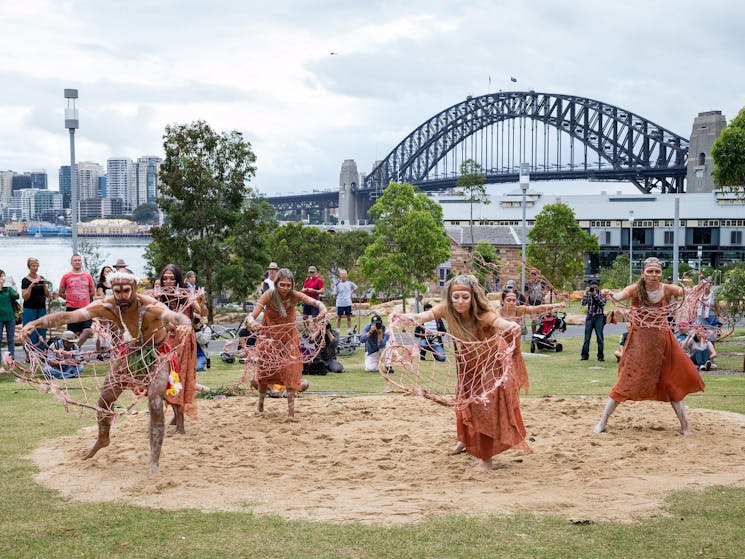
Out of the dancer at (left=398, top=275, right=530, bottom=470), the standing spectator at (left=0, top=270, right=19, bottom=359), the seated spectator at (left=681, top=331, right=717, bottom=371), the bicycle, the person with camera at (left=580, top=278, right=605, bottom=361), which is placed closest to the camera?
the dancer at (left=398, top=275, right=530, bottom=470)

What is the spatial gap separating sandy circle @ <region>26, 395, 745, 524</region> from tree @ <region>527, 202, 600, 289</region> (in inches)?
1616

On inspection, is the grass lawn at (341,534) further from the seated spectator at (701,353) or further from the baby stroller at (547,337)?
the baby stroller at (547,337)

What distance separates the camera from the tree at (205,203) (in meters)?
32.8

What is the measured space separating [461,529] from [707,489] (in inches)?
107

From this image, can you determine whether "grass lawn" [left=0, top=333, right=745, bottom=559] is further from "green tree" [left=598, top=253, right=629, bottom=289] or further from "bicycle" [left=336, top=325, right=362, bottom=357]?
"green tree" [left=598, top=253, right=629, bottom=289]

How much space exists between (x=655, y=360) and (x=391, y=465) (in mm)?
3572

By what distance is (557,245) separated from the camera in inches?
2082

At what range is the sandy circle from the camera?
7.52 meters

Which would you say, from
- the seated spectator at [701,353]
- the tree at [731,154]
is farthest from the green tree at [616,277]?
the seated spectator at [701,353]

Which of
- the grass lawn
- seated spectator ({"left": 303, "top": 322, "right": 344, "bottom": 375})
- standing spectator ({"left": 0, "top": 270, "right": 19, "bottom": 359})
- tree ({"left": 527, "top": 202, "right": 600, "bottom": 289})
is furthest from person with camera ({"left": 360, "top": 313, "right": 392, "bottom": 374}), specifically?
tree ({"left": 527, "top": 202, "right": 600, "bottom": 289})

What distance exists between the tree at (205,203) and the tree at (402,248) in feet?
42.8

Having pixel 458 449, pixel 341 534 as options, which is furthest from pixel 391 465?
pixel 341 534

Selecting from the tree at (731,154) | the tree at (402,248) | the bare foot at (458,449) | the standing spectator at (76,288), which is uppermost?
the tree at (731,154)

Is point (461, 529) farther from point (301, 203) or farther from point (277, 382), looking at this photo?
point (301, 203)
